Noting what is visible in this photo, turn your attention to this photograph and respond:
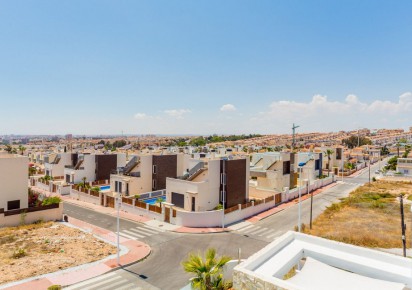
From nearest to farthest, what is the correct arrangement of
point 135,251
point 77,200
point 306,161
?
point 135,251
point 77,200
point 306,161

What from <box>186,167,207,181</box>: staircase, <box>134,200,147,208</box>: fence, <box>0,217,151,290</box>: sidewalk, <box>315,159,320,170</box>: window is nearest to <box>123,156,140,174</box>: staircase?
<box>134,200,147,208</box>: fence

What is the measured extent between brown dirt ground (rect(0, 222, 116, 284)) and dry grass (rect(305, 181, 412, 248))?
22512mm

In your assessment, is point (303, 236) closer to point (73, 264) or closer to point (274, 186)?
point (73, 264)

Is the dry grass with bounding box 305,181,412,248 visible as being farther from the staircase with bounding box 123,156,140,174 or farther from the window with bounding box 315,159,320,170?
the staircase with bounding box 123,156,140,174

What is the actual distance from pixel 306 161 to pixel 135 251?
50119 mm

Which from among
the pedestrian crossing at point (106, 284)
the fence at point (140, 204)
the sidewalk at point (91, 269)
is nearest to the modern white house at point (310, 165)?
the fence at point (140, 204)

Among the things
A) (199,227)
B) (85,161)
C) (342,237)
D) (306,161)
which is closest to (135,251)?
(199,227)

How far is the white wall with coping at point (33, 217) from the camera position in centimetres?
3051

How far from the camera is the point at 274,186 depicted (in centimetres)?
4906

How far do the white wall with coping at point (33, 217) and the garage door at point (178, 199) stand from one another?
14.3m

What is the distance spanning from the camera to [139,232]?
3073 centimetres

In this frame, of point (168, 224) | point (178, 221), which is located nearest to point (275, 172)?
point (178, 221)

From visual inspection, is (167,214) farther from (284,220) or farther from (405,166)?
(405,166)

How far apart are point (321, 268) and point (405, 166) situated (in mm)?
74121
